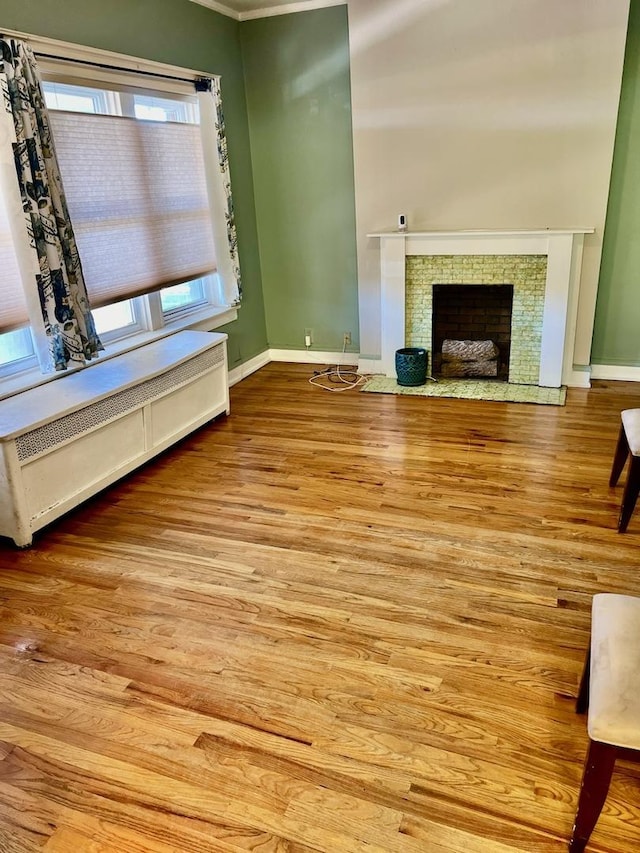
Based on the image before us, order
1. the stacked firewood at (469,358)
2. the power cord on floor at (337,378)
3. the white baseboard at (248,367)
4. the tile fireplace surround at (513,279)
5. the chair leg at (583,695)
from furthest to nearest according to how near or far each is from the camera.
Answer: the white baseboard at (248,367) → the power cord on floor at (337,378) → the stacked firewood at (469,358) → the tile fireplace surround at (513,279) → the chair leg at (583,695)

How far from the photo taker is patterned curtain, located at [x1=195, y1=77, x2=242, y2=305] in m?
4.43

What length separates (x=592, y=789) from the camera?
4.68 ft

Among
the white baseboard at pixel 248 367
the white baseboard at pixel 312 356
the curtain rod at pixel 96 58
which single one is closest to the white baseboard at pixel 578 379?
the white baseboard at pixel 312 356

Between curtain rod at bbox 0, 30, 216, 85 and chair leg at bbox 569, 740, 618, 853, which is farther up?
curtain rod at bbox 0, 30, 216, 85

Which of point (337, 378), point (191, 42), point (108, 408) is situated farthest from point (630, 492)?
point (191, 42)

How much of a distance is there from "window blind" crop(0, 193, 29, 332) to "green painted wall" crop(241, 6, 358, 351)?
103 inches

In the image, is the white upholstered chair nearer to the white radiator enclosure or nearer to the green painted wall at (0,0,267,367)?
the white radiator enclosure

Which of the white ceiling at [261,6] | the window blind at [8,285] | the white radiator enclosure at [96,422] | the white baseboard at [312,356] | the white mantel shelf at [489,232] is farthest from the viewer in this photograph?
the white baseboard at [312,356]

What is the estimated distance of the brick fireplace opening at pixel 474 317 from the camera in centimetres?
474

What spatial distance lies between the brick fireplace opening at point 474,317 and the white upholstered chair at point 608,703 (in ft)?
11.1

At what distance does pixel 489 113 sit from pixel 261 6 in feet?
6.22

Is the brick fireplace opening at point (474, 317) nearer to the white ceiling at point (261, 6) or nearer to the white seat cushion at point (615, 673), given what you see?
the white ceiling at point (261, 6)

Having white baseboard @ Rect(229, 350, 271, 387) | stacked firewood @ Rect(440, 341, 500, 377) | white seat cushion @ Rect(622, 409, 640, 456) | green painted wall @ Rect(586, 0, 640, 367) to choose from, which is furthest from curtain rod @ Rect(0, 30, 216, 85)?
white seat cushion @ Rect(622, 409, 640, 456)

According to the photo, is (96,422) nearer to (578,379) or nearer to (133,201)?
(133,201)
